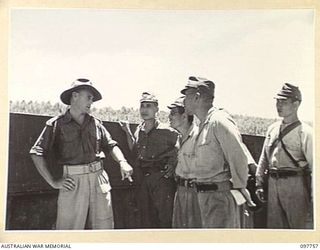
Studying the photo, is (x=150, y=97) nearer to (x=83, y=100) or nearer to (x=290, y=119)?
(x=83, y=100)

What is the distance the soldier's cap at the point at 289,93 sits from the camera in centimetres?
112

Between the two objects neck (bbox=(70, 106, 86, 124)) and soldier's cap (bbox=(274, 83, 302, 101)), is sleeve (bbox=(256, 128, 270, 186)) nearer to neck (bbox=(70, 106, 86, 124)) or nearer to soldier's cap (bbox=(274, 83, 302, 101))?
soldier's cap (bbox=(274, 83, 302, 101))

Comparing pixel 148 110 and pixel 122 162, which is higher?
pixel 148 110

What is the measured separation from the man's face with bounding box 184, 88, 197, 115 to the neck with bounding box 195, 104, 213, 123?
0.05ft

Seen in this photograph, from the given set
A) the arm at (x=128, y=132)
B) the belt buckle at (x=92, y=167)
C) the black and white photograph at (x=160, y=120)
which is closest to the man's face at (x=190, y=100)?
the black and white photograph at (x=160, y=120)

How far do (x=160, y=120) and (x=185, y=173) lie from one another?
0.42 feet

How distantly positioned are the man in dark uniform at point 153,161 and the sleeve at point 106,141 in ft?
0.12

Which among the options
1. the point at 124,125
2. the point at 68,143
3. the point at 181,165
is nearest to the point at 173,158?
the point at 181,165

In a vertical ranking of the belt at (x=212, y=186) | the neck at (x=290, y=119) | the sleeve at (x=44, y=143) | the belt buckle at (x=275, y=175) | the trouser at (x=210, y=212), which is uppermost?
the neck at (x=290, y=119)

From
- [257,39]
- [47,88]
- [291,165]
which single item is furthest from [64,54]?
[291,165]

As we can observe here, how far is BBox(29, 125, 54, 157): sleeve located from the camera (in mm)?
1108

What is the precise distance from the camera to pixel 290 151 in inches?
43.7

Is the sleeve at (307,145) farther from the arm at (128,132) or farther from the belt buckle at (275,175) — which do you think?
the arm at (128,132)

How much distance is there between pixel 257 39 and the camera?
1130 millimetres
